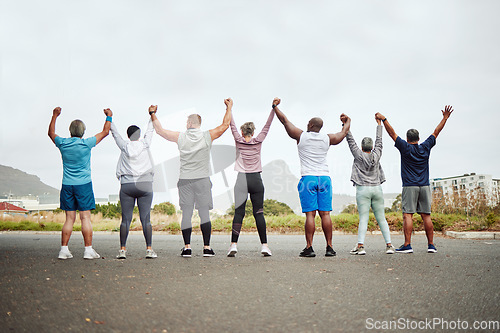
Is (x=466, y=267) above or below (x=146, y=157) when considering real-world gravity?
below

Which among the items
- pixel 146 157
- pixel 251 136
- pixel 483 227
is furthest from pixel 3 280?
pixel 483 227

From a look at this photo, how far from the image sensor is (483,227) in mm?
13289

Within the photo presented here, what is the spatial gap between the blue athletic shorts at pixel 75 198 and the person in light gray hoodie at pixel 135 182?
0.56 m

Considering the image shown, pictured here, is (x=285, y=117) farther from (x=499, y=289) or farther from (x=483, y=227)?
(x=483, y=227)

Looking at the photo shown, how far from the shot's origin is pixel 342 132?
290 inches

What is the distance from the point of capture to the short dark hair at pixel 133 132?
6983 mm

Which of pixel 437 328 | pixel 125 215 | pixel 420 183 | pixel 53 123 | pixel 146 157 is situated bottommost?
pixel 437 328

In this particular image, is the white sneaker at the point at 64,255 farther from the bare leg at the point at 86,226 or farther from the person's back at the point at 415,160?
the person's back at the point at 415,160

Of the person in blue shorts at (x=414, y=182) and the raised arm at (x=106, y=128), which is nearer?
the raised arm at (x=106, y=128)

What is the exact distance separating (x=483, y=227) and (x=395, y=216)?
10.3 feet

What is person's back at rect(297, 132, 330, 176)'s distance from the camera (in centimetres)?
696

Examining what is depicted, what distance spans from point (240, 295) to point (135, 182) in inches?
139

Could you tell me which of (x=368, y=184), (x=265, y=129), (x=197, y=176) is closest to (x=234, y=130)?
(x=265, y=129)

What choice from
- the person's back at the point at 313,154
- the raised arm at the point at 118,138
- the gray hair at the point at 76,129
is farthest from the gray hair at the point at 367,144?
the gray hair at the point at 76,129
